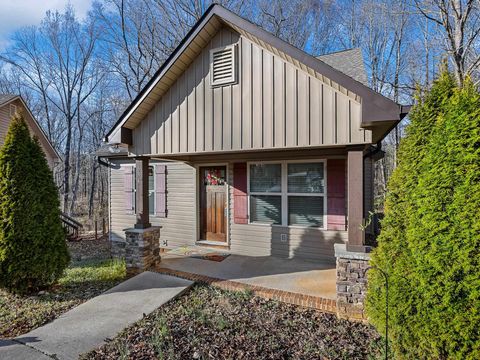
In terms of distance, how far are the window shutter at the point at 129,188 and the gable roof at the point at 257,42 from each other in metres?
3.11

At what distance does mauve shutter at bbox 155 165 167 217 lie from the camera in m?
7.83

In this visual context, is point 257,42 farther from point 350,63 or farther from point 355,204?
point 350,63

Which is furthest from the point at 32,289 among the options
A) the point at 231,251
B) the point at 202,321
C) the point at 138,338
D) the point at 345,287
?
the point at 345,287

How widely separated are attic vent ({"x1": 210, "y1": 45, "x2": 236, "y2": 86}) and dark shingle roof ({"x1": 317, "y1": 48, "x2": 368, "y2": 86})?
2689mm

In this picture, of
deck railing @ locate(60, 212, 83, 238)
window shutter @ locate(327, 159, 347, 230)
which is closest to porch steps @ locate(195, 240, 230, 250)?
window shutter @ locate(327, 159, 347, 230)

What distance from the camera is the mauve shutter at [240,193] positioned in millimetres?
6721

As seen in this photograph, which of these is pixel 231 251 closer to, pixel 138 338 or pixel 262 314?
pixel 262 314

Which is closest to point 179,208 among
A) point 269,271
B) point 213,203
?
Answer: point 213,203

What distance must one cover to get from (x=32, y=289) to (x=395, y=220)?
19.5ft

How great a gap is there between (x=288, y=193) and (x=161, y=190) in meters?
3.89

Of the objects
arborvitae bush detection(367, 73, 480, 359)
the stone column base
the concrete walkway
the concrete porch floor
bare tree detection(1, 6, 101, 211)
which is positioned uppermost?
bare tree detection(1, 6, 101, 211)

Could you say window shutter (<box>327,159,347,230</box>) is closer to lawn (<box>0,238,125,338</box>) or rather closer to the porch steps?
the porch steps

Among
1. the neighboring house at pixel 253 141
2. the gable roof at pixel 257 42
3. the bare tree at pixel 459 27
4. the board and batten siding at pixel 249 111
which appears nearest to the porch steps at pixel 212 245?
the neighboring house at pixel 253 141

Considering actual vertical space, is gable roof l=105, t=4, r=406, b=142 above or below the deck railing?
above
